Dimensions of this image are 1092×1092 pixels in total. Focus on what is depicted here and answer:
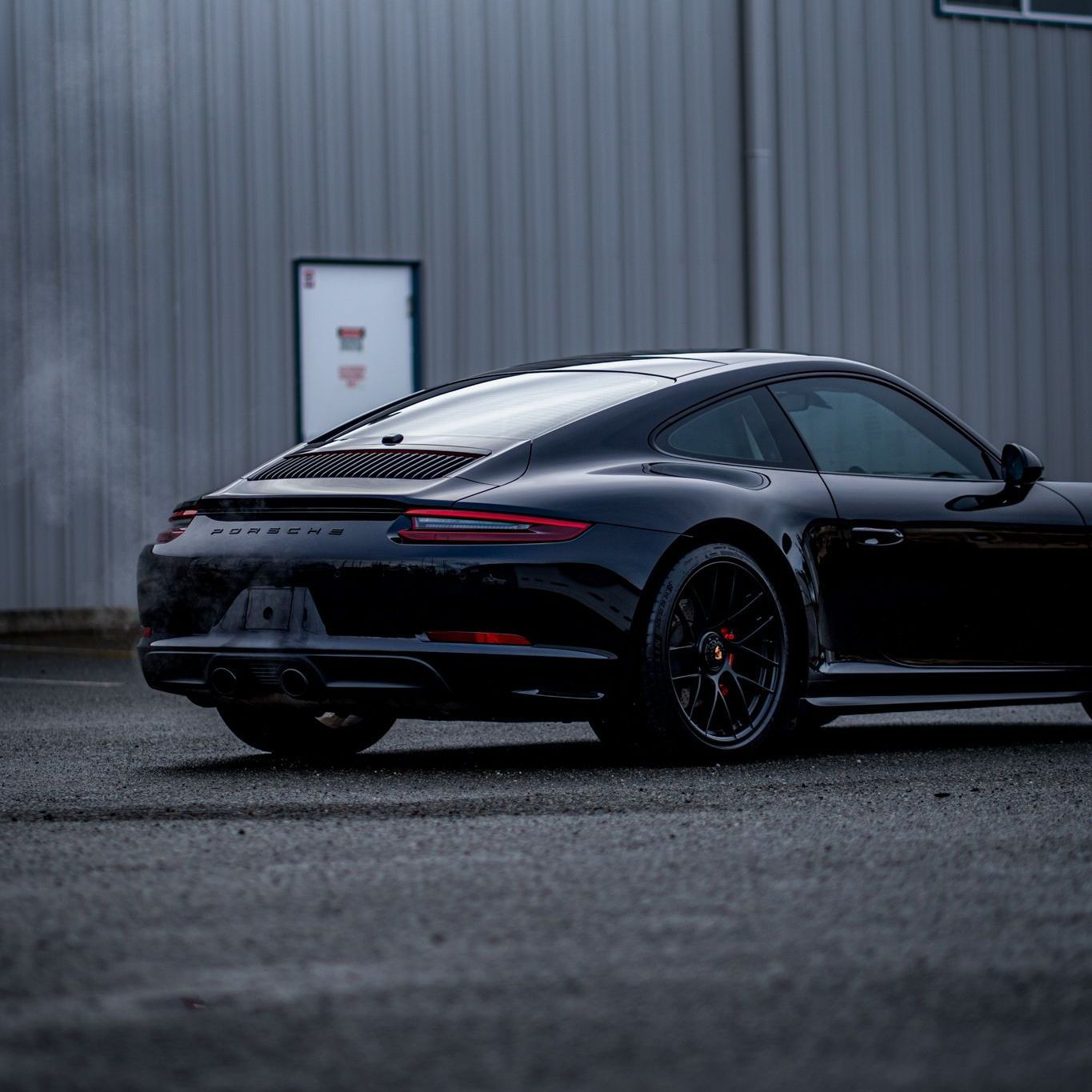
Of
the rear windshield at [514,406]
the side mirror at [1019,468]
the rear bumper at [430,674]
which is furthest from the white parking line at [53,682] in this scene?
the side mirror at [1019,468]

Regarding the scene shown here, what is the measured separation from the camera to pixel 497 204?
1566cm

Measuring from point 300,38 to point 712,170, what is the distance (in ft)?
11.5

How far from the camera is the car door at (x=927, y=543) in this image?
6.68 metres

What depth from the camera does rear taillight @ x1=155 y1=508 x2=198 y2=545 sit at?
655 cm

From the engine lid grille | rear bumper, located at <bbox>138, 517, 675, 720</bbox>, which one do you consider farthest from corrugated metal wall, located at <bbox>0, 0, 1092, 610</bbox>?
rear bumper, located at <bbox>138, 517, 675, 720</bbox>

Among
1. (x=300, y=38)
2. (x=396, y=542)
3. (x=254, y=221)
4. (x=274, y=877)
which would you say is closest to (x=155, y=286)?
(x=254, y=221)

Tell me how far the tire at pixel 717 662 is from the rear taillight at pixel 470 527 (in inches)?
18.2

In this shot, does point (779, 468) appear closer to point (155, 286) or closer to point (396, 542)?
point (396, 542)

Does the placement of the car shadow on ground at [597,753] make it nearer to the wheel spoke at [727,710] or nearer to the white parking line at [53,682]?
the wheel spoke at [727,710]

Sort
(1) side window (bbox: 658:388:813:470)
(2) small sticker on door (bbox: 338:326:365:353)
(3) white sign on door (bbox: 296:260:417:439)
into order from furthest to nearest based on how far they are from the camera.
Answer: (2) small sticker on door (bbox: 338:326:365:353)
(3) white sign on door (bbox: 296:260:417:439)
(1) side window (bbox: 658:388:813:470)

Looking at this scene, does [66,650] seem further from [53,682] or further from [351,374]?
[351,374]

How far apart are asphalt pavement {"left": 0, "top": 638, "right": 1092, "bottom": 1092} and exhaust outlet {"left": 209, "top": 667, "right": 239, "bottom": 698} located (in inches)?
10.1

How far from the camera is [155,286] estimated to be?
1464cm

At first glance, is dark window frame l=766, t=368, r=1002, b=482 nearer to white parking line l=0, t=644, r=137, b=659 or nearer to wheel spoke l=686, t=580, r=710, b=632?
wheel spoke l=686, t=580, r=710, b=632
